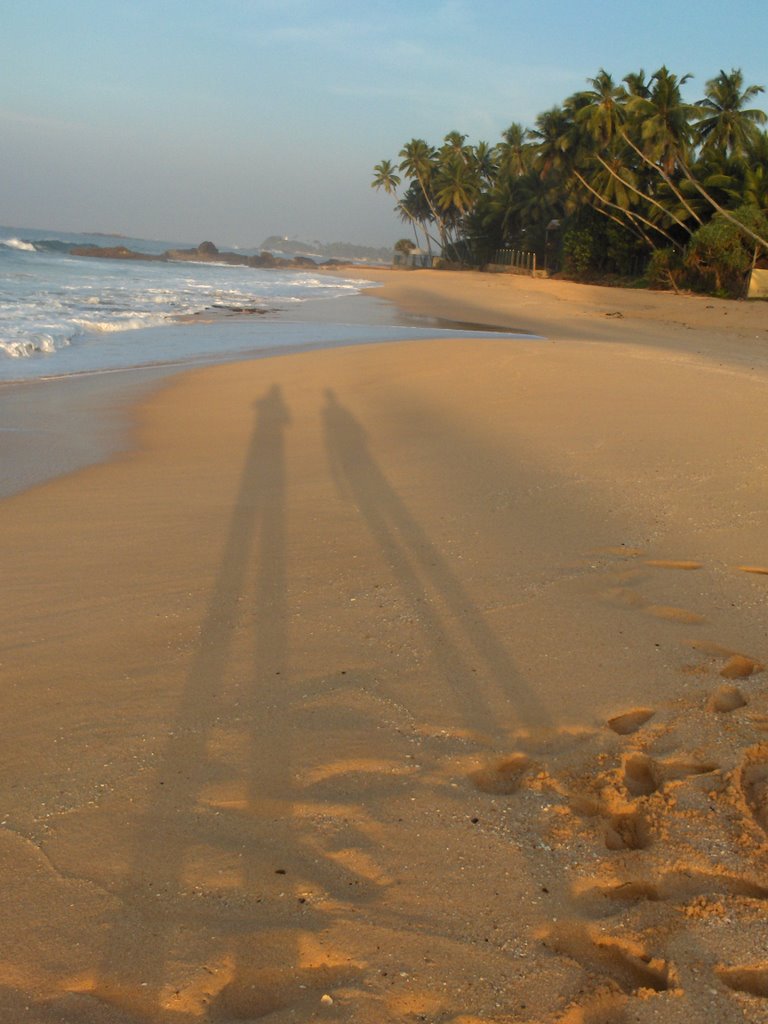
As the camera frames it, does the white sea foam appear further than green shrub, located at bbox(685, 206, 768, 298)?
No

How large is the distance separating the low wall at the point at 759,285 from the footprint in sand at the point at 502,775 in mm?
28421

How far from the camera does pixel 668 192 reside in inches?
1409

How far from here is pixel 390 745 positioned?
2676mm

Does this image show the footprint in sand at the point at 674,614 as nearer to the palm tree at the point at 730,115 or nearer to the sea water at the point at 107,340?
the sea water at the point at 107,340

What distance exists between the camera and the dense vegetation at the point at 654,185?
29.2 metres

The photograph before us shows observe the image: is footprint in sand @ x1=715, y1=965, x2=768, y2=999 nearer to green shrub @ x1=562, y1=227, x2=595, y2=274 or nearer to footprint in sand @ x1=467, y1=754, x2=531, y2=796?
footprint in sand @ x1=467, y1=754, x2=531, y2=796

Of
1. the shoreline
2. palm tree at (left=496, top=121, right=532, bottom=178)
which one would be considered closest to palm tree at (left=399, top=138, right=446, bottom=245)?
palm tree at (left=496, top=121, right=532, bottom=178)

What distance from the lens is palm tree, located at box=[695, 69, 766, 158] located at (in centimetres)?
3541

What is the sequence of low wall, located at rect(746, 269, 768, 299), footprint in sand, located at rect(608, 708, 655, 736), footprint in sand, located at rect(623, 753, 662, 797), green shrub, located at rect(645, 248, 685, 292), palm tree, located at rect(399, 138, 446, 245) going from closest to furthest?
footprint in sand, located at rect(623, 753, 662, 797) → footprint in sand, located at rect(608, 708, 655, 736) → low wall, located at rect(746, 269, 768, 299) → green shrub, located at rect(645, 248, 685, 292) → palm tree, located at rect(399, 138, 446, 245)

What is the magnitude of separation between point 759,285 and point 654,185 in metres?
14.2

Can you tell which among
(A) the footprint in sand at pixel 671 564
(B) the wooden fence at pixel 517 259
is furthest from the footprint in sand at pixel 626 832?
(B) the wooden fence at pixel 517 259

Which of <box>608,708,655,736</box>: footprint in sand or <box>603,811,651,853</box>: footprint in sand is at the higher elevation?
<box>608,708,655,736</box>: footprint in sand

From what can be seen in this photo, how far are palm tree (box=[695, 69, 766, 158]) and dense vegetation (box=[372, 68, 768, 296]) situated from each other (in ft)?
0.15

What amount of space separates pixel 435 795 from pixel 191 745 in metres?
0.85
